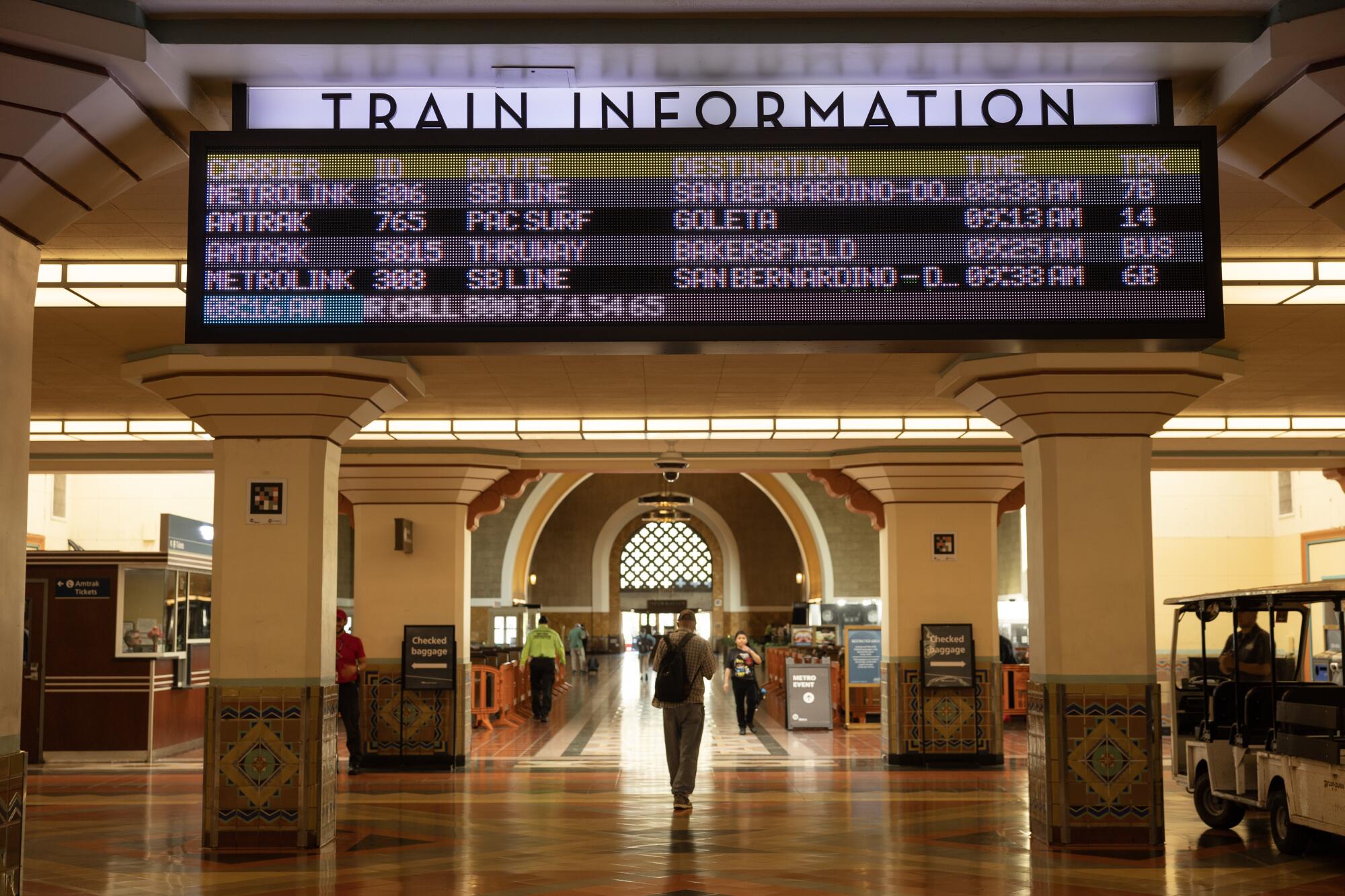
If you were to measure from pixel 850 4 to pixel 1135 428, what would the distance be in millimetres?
5440

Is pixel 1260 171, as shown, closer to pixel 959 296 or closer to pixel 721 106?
pixel 959 296

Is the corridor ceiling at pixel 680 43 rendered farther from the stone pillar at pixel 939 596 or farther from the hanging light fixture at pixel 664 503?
the hanging light fixture at pixel 664 503

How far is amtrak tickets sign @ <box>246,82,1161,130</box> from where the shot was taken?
167 inches

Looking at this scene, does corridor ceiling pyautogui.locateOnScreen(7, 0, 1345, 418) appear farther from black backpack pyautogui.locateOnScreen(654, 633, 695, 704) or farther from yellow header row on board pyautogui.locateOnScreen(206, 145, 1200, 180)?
black backpack pyautogui.locateOnScreen(654, 633, 695, 704)

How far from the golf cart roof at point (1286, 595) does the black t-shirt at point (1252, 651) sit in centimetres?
27

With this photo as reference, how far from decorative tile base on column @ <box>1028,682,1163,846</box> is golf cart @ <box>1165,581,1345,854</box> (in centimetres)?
76

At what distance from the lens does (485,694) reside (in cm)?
1694

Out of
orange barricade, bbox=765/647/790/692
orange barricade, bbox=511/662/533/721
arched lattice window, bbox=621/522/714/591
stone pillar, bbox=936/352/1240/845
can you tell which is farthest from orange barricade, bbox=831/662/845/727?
arched lattice window, bbox=621/522/714/591

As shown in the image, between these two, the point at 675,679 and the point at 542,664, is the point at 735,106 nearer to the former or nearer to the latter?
the point at 675,679

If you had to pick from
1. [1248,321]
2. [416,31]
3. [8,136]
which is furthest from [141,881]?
[1248,321]

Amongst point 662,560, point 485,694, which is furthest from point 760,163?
point 662,560

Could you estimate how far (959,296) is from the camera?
4.05 metres

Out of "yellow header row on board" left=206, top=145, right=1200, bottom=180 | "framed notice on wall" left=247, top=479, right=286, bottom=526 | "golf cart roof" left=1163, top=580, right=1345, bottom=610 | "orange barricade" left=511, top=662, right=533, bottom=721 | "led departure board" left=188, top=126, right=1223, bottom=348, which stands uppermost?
"yellow header row on board" left=206, top=145, right=1200, bottom=180

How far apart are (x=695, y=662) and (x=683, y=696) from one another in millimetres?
256
